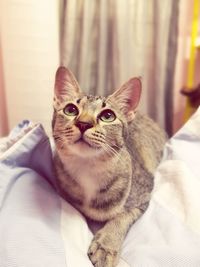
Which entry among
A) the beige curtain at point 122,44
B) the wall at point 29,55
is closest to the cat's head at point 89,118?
the wall at point 29,55

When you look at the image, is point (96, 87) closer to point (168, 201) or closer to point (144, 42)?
point (144, 42)

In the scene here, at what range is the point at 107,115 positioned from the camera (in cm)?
90

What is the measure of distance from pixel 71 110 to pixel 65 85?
83 mm

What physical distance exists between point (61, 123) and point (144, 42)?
954mm

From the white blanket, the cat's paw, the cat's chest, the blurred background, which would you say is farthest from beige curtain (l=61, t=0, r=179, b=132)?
the cat's paw

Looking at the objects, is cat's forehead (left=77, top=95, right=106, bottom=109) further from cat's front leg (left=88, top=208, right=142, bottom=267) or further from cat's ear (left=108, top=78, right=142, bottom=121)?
cat's front leg (left=88, top=208, right=142, bottom=267)

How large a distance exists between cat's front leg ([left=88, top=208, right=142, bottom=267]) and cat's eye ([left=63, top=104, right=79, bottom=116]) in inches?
11.8

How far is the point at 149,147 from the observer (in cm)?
129

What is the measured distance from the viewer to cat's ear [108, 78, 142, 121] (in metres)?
0.94

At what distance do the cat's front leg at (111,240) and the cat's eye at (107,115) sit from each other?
265 mm

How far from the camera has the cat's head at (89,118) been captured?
83cm

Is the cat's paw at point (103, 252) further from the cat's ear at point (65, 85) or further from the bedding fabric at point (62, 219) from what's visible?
the cat's ear at point (65, 85)

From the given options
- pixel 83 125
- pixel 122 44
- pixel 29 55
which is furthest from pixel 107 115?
pixel 122 44

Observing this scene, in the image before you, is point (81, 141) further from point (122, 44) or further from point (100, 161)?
point (122, 44)
